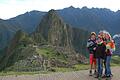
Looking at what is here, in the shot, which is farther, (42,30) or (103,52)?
(42,30)

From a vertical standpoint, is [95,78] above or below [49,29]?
below

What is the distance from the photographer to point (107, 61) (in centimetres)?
1994

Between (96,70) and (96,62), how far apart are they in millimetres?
888

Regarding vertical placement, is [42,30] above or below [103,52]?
above

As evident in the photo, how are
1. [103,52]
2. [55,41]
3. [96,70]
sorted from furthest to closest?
[55,41]
[96,70]
[103,52]

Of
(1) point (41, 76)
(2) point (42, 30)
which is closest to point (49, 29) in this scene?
(2) point (42, 30)

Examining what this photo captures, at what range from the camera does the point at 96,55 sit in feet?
65.1

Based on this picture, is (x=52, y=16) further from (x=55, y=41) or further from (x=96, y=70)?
(x=96, y=70)

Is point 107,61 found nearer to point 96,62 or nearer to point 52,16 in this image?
point 96,62

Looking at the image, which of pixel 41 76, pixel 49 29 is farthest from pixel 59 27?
pixel 41 76

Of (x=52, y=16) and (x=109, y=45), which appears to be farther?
(x=52, y=16)

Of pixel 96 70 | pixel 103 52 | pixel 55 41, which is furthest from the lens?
pixel 55 41

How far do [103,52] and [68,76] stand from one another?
287 cm

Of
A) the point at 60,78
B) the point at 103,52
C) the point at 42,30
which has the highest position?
the point at 42,30
